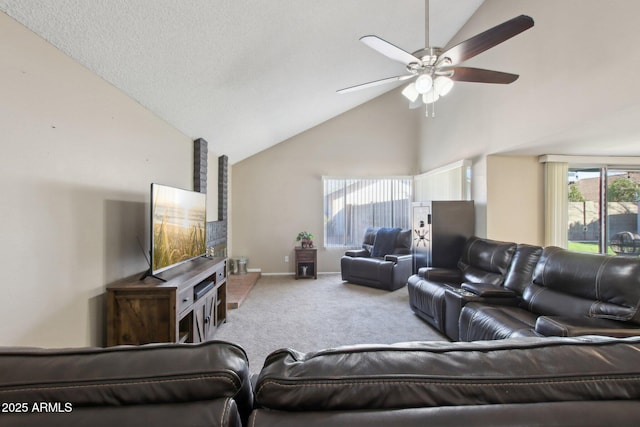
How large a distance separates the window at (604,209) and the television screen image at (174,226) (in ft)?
15.3

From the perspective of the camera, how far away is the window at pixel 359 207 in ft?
18.8

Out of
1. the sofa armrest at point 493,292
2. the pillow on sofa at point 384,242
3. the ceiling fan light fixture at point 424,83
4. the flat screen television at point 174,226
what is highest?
the ceiling fan light fixture at point 424,83

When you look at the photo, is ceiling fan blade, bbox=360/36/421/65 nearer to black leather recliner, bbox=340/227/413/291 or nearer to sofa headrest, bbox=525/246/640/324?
sofa headrest, bbox=525/246/640/324

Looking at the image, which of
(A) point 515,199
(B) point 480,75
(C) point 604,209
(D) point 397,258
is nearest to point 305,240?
(D) point 397,258

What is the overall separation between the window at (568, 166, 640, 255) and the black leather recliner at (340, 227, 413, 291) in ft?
7.10

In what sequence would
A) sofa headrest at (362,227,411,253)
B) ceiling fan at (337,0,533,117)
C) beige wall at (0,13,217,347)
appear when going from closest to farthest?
beige wall at (0,13,217,347) → ceiling fan at (337,0,533,117) → sofa headrest at (362,227,411,253)

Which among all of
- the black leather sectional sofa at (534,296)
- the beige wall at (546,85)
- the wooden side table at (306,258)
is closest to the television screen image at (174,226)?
the wooden side table at (306,258)

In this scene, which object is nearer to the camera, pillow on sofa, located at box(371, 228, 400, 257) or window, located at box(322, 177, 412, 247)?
pillow on sofa, located at box(371, 228, 400, 257)

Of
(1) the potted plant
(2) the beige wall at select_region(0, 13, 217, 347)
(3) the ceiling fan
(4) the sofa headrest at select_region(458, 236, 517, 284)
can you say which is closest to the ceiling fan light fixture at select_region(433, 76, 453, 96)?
(3) the ceiling fan

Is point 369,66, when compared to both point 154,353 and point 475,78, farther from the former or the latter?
point 154,353

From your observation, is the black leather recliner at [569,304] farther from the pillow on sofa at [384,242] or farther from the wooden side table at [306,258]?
the wooden side table at [306,258]

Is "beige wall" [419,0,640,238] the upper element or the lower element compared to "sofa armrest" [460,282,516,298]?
upper

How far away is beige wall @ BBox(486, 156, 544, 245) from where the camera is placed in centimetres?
355

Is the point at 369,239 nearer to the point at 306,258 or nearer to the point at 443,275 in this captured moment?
the point at 306,258
